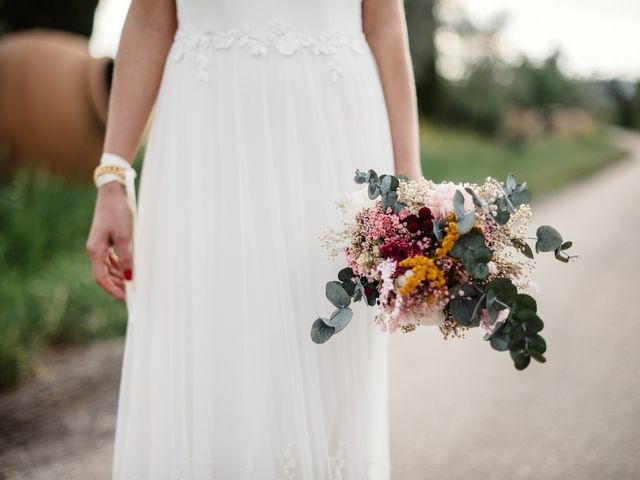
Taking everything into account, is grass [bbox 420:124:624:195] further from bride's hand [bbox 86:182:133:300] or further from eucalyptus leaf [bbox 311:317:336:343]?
eucalyptus leaf [bbox 311:317:336:343]

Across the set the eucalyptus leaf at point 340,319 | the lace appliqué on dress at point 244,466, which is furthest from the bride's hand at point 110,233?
the eucalyptus leaf at point 340,319

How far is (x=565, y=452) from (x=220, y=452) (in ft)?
5.51

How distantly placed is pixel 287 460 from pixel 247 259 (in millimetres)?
461

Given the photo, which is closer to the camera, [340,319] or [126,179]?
[340,319]

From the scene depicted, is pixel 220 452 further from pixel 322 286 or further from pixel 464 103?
pixel 464 103

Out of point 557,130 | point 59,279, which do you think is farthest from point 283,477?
point 557,130

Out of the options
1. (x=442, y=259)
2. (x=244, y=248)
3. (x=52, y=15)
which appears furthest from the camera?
(x=52, y=15)

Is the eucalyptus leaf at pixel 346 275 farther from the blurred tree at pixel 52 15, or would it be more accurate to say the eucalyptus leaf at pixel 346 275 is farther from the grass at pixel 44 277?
the blurred tree at pixel 52 15

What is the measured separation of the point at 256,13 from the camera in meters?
1.50

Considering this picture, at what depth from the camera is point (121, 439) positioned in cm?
162

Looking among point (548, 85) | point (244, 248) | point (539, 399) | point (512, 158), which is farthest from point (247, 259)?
point (548, 85)

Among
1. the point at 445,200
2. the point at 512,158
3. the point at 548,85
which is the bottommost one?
the point at 445,200

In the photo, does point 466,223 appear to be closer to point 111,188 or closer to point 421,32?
point 111,188

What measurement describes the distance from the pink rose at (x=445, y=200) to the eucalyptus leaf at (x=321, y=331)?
305 millimetres
